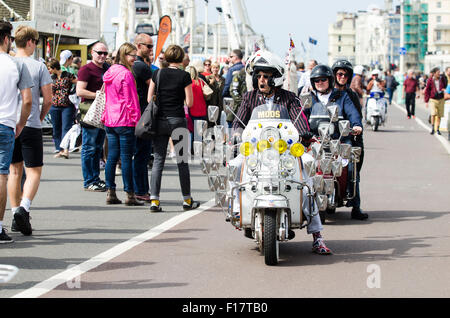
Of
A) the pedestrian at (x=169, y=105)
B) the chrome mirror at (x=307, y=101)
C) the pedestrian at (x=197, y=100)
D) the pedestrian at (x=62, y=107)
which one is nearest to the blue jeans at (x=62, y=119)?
the pedestrian at (x=62, y=107)

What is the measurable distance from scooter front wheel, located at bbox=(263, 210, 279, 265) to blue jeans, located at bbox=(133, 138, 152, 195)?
4.55 m

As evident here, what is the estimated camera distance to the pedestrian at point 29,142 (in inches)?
354

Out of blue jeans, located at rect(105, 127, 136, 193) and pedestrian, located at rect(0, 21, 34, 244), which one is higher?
pedestrian, located at rect(0, 21, 34, 244)

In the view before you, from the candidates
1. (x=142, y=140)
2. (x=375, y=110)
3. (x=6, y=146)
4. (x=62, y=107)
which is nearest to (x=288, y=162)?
(x=6, y=146)

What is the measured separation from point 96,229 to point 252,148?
2.50 metres

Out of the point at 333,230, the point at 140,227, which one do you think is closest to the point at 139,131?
the point at 140,227

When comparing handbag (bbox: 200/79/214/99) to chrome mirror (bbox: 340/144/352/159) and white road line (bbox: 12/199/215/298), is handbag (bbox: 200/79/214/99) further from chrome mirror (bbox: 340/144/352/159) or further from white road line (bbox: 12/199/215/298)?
chrome mirror (bbox: 340/144/352/159)

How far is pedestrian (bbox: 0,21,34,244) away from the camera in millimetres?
8367

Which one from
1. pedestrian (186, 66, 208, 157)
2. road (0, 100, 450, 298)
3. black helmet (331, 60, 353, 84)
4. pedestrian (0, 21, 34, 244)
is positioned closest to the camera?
road (0, 100, 450, 298)

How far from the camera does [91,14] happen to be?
37.8m

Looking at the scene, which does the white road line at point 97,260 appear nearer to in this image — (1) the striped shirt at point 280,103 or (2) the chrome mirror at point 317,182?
(1) the striped shirt at point 280,103

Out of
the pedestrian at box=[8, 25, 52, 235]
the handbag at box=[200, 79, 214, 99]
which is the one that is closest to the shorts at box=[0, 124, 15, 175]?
the pedestrian at box=[8, 25, 52, 235]

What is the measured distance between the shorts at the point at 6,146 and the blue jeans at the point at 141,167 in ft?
11.4

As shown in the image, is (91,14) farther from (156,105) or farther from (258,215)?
(258,215)
